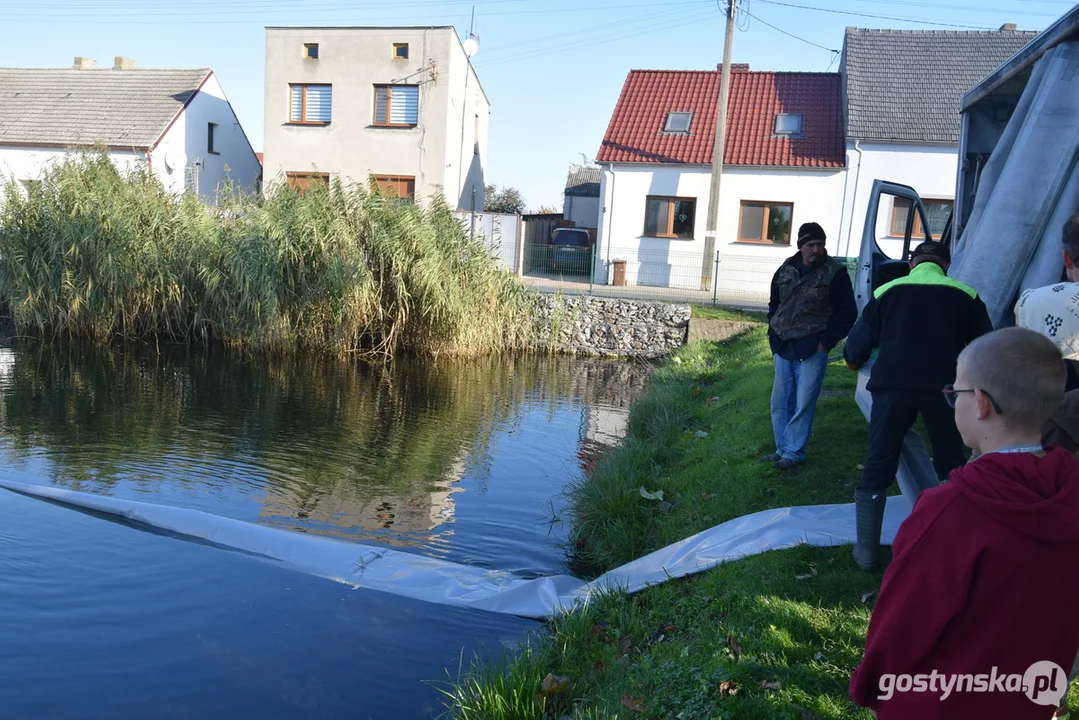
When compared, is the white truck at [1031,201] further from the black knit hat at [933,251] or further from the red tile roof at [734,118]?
the red tile roof at [734,118]

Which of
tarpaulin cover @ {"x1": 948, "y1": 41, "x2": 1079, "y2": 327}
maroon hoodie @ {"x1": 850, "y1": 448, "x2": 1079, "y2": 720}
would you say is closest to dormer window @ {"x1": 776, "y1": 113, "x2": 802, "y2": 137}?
tarpaulin cover @ {"x1": 948, "y1": 41, "x2": 1079, "y2": 327}

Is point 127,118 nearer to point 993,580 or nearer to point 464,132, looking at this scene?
point 464,132

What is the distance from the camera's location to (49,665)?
15.4 ft

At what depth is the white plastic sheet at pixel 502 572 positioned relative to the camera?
5.34 m

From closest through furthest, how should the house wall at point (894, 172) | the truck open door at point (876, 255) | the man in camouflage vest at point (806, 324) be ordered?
the man in camouflage vest at point (806, 324) → the truck open door at point (876, 255) → the house wall at point (894, 172)

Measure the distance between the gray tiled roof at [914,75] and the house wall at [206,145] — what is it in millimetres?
19529

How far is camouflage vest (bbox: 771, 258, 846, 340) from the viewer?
661 cm

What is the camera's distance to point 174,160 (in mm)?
30156

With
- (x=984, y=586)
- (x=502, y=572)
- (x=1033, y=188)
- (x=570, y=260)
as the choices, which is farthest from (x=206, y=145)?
(x=984, y=586)

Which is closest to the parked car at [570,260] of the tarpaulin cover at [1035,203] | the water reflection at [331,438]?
the water reflection at [331,438]

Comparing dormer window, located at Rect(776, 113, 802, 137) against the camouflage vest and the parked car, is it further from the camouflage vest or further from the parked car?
the camouflage vest

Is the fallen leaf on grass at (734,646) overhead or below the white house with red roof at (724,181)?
below

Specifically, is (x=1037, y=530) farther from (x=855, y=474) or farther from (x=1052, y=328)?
(x=855, y=474)

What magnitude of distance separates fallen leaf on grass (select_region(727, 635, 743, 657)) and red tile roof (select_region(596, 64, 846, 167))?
23.2 m
